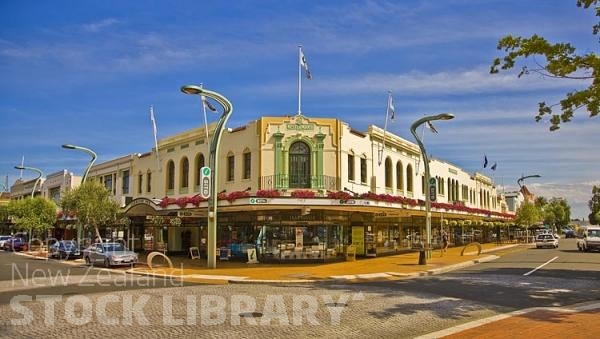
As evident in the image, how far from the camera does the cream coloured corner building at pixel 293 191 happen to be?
2719cm

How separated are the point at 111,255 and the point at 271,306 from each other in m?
17.2

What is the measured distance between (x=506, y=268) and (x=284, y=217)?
10752mm

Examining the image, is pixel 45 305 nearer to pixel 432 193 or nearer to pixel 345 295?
pixel 345 295

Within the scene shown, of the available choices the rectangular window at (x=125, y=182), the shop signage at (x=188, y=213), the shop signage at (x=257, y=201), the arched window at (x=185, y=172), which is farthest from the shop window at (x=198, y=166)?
the rectangular window at (x=125, y=182)

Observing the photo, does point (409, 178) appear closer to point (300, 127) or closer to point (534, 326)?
point (300, 127)

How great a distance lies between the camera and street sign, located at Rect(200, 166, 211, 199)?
24.3 meters

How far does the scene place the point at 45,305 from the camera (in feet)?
41.5

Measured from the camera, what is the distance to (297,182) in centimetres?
2788

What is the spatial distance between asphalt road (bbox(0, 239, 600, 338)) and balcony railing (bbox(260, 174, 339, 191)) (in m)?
9.83

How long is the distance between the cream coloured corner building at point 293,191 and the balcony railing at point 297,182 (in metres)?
0.05

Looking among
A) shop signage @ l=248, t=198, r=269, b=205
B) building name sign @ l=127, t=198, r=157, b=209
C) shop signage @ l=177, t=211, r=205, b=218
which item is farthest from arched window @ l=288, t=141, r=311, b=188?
building name sign @ l=127, t=198, r=157, b=209

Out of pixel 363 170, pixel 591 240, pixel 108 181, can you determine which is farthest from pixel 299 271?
pixel 108 181

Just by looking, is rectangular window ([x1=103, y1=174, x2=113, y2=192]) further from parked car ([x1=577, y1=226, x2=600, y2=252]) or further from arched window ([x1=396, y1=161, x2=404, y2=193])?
parked car ([x1=577, y1=226, x2=600, y2=252])

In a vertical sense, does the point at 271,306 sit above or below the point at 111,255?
below
